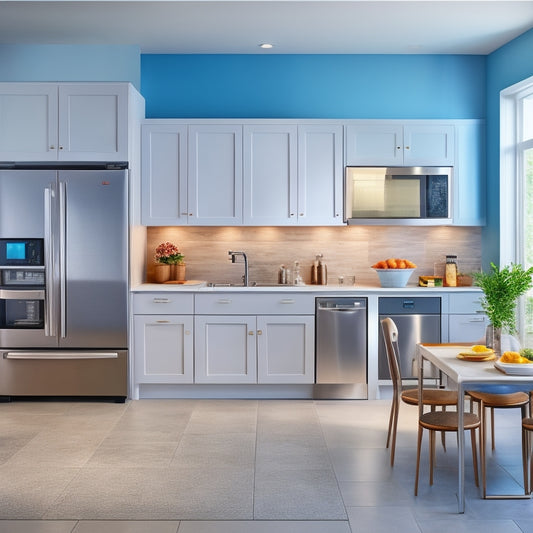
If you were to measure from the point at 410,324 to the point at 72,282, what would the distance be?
271 cm

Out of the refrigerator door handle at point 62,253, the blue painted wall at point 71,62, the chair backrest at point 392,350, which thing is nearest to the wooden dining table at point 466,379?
the chair backrest at point 392,350

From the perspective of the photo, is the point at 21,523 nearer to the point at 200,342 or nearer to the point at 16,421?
the point at 16,421

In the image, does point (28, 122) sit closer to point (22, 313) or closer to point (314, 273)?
point (22, 313)

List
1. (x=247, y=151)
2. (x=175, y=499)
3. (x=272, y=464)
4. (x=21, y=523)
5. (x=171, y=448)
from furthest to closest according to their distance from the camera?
1. (x=247, y=151)
2. (x=171, y=448)
3. (x=272, y=464)
4. (x=175, y=499)
5. (x=21, y=523)

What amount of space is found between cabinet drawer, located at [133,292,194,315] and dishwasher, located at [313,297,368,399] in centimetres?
105

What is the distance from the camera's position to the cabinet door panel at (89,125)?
5293mm

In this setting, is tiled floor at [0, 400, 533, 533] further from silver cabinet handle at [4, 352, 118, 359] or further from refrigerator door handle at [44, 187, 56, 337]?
refrigerator door handle at [44, 187, 56, 337]

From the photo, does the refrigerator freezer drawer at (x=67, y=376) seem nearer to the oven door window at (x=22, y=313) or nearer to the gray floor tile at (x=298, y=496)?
the oven door window at (x=22, y=313)

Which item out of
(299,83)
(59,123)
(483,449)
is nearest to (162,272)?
(59,123)

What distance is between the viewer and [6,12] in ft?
16.1

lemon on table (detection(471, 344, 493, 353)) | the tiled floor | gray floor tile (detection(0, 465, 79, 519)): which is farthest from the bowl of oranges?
gray floor tile (detection(0, 465, 79, 519))

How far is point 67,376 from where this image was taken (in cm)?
528

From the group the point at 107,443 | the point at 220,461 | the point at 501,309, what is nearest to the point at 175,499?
the point at 220,461

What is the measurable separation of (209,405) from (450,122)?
3109 millimetres
